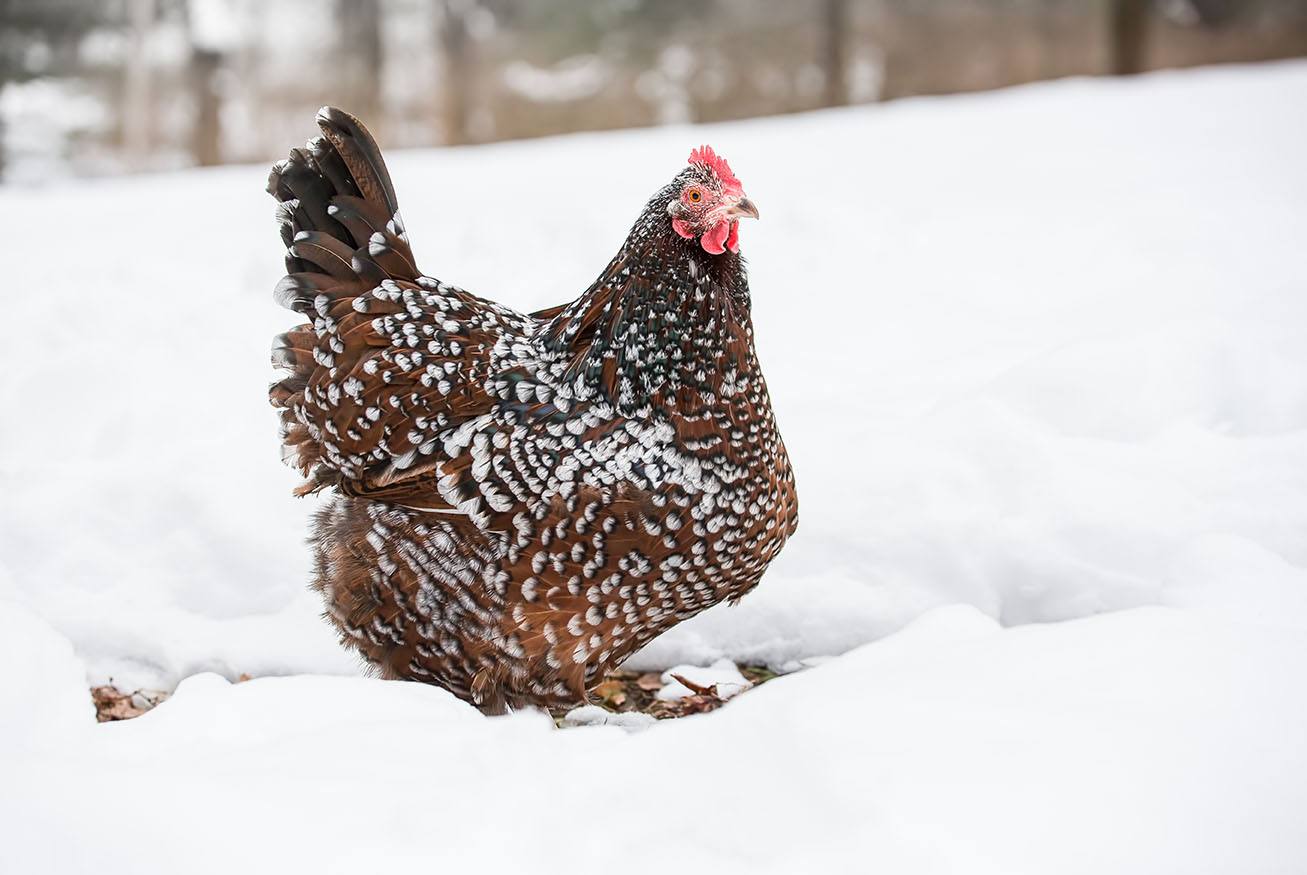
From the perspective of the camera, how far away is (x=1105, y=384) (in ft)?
12.1

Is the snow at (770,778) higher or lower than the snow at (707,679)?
higher

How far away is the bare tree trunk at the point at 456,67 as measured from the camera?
519 inches

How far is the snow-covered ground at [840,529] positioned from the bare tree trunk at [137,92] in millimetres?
7724

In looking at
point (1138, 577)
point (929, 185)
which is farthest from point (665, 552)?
point (929, 185)

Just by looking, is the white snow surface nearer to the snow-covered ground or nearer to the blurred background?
the snow-covered ground

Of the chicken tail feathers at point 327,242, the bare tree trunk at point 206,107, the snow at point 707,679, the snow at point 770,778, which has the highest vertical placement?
the bare tree trunk at point 206,107

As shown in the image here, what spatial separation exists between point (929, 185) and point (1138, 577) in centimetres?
354

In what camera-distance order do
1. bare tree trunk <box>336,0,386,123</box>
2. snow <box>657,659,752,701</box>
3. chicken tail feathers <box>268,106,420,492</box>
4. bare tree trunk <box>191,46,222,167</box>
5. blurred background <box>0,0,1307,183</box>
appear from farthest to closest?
bare tree trunk <box>336,0,386,123</box>, blurred background <box>0,0,1307,183</box>, bare tree trunk <box>191,46,222,167</box>, snow <box>657,659,752,701</box>, chicken tail feathers <box>268,106,420,492</box>

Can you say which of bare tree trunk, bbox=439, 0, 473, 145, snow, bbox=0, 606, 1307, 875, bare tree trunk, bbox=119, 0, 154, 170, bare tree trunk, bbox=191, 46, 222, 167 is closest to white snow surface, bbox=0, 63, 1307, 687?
snow, bbox=0, 606, 1307, 875

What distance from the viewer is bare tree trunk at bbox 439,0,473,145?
1319 cm

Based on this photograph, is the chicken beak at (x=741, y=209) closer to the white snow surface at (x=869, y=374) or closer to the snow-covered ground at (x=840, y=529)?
the snow-covered ground at (x=840, y=529)

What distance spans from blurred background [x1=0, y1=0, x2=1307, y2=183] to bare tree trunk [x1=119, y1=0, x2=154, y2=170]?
3 cm

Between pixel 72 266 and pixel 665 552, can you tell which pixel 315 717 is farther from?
pixel 72 266

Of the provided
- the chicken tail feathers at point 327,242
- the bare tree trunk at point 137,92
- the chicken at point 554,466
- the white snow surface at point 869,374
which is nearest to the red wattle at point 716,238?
the chicken at point 554,466
